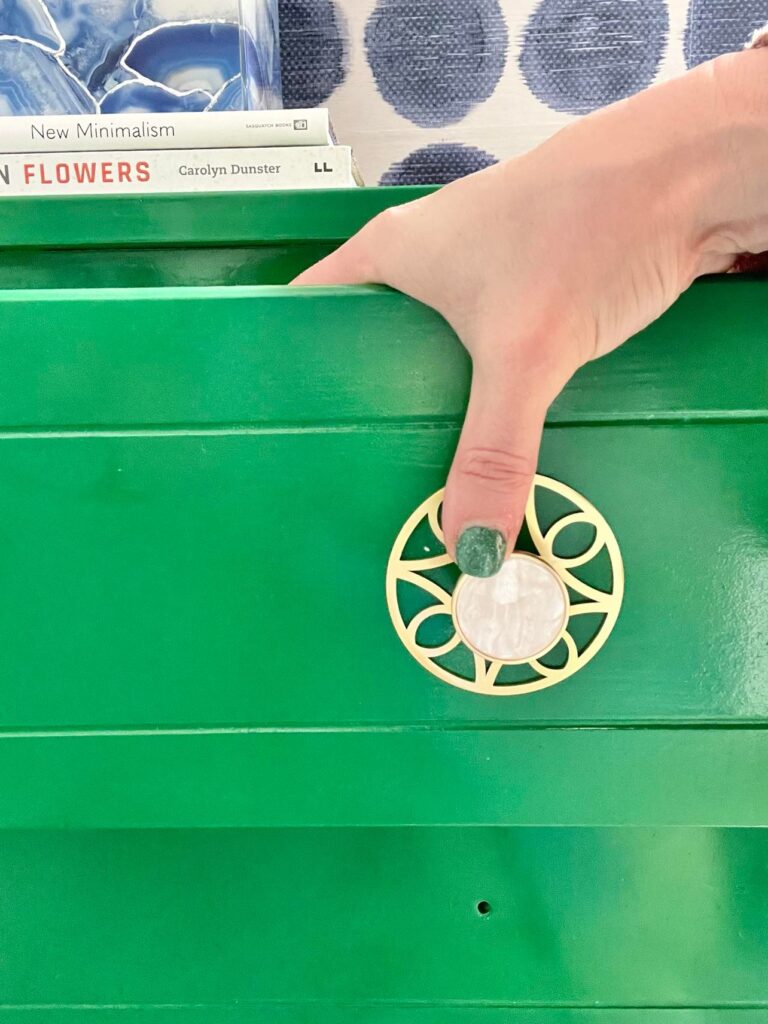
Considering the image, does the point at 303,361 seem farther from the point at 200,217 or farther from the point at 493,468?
the point at 200,217

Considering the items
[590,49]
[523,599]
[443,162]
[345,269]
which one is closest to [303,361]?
[345,269]

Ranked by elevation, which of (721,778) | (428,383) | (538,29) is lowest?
(721,778)

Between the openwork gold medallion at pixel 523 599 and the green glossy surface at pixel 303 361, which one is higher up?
the green glossy surface at pixel 303 361

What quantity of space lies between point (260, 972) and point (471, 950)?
158mm

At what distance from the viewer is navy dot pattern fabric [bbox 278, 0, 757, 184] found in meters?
0.99

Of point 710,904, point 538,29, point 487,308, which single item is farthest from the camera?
point 538,29

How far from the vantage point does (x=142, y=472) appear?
47 centimetres

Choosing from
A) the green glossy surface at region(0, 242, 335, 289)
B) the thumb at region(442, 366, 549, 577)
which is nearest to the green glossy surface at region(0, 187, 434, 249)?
the green glossy surface at region(0, 242, 335, 289)

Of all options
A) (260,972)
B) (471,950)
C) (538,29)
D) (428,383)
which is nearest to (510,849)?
(471,950)

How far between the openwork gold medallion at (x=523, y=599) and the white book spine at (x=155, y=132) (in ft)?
1.32

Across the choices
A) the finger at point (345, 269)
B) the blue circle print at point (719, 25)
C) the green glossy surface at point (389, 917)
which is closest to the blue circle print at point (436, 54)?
the blue circle print at point (719, 25)

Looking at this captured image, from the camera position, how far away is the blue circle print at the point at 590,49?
0.99m

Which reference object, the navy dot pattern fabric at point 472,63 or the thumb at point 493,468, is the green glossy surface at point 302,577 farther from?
the navy dot pattern fabric at point 472,63

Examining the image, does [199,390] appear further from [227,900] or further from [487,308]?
[227,900]
